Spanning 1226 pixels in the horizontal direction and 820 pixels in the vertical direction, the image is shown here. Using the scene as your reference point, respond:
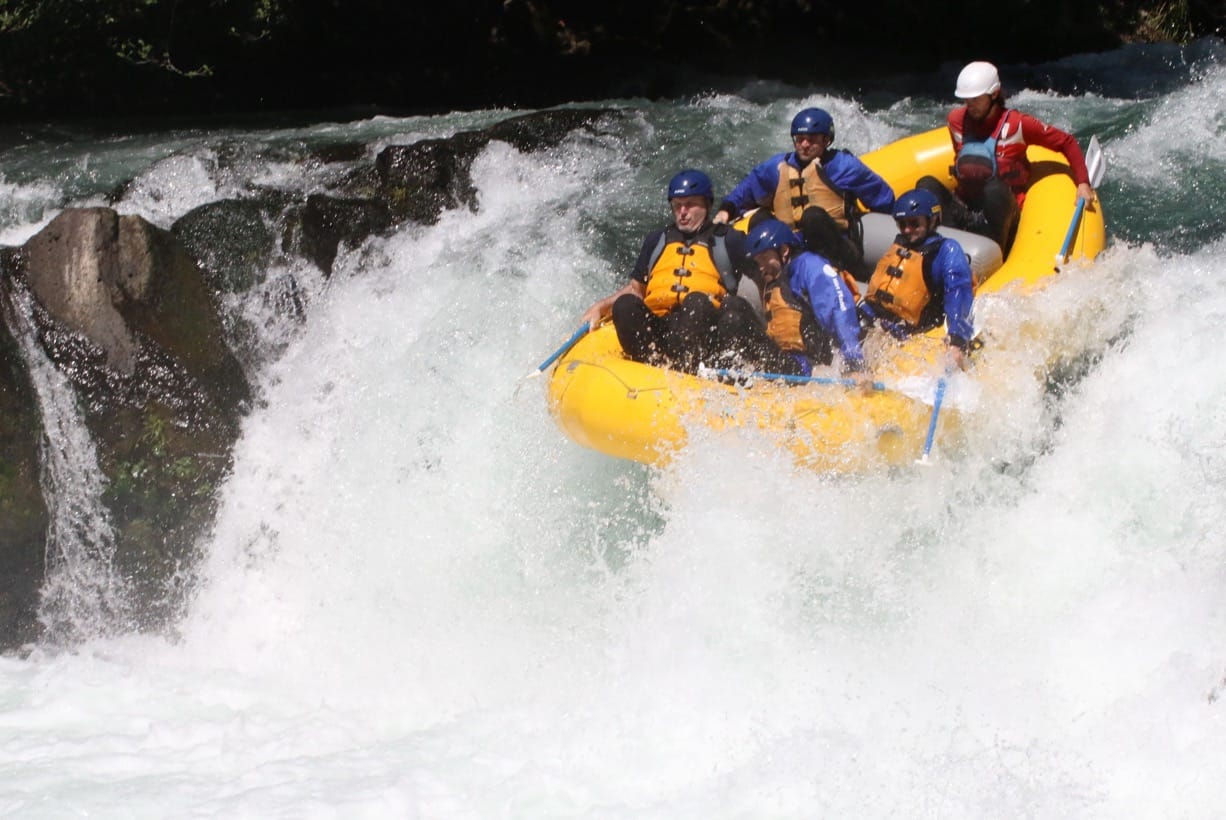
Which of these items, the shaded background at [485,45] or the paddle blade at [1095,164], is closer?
the paddle blade at [1095,164]

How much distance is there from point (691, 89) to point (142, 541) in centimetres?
580

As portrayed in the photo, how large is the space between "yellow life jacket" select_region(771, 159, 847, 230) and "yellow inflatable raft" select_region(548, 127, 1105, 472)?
0.63 m

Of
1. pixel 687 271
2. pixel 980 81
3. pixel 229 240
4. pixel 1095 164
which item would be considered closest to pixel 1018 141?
pixel 980 81

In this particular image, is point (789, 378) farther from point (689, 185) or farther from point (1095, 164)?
point (1095, 164)

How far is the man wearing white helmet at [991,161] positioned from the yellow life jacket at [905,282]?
0.79 m

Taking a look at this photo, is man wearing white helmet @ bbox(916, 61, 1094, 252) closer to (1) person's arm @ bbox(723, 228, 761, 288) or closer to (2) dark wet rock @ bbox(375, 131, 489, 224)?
(1) person's arm @ bbox(723, 228, 761, 288)

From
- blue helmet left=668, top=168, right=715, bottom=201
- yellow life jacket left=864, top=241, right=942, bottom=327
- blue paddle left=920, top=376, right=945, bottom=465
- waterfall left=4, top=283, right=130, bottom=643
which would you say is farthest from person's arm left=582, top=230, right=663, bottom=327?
waterfall left=4, top=283, right=130, bottom=643

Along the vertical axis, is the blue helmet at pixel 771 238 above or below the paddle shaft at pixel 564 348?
above

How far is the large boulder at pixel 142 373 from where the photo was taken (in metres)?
5.59

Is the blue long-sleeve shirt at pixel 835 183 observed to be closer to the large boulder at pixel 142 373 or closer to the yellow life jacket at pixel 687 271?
the yellow life jacket at pixel 687 271

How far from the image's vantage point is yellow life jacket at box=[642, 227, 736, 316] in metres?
5.01

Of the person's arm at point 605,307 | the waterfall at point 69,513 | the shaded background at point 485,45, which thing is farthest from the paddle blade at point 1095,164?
the waterfall at point 69,513

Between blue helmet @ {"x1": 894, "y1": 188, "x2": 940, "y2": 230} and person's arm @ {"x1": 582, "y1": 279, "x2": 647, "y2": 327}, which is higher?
blue helmet @ {"x1": 894, "y1": 188, "x2": 940, "y2": 230}

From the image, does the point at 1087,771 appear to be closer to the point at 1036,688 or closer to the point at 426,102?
the point at 1036,688
